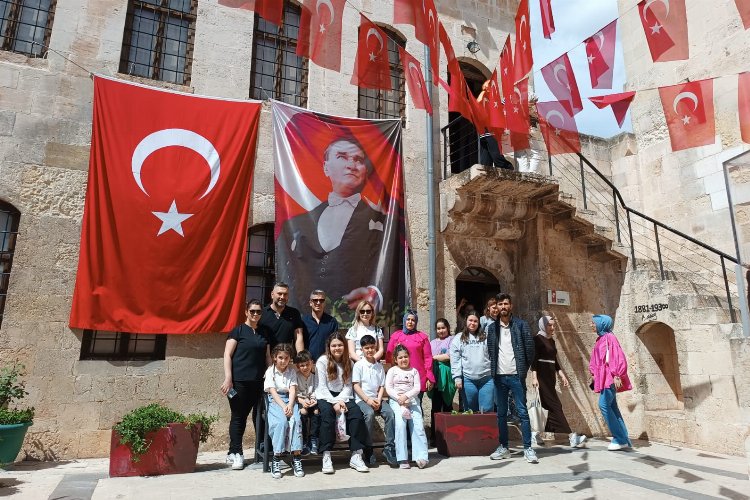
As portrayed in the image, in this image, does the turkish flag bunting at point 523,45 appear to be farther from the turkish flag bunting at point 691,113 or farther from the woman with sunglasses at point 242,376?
the woman with sunglasses at point 242,376

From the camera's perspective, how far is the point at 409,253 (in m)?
8.27

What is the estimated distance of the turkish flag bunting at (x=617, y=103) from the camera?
6765 millimetres

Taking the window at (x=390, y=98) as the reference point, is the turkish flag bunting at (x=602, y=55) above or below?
below

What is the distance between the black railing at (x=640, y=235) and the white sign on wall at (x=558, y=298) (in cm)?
133

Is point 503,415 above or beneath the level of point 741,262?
beneath

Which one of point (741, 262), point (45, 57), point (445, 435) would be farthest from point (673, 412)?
point (45, 57)

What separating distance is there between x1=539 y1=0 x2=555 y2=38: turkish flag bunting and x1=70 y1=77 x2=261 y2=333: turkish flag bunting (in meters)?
4.82

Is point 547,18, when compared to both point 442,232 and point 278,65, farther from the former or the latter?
point 278,65

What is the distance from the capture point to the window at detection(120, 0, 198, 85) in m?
7.56

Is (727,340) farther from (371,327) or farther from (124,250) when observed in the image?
(124,250)

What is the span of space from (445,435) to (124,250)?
483cm

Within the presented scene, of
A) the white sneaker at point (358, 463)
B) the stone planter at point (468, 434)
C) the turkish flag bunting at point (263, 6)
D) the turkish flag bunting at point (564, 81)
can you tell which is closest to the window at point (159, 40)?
the turkish flag bunting at point (263, 6)

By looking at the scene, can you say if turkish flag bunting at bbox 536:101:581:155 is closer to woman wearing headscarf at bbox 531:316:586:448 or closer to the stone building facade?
the stone building facade

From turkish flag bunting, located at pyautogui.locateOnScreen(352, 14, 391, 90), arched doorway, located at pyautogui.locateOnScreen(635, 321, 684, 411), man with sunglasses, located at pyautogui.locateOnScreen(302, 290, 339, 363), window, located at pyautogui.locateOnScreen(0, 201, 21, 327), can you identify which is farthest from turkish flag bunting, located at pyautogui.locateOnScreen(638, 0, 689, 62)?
window, located at pyautogui.locateOnScreen(0, 201, 21, 327)
